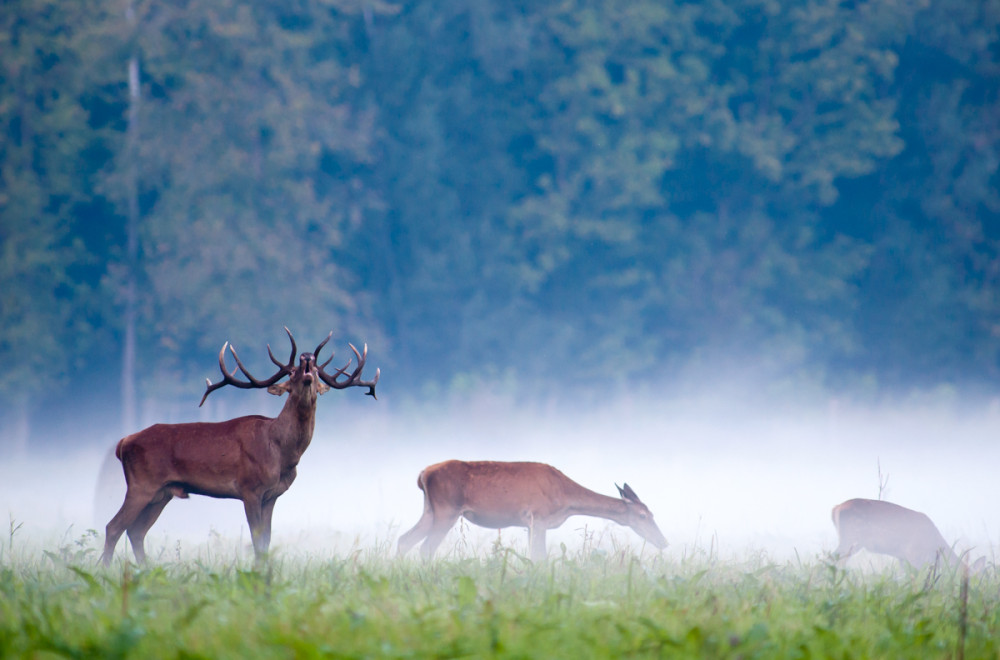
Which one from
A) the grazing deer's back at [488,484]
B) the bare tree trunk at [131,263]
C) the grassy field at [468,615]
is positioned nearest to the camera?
the grassy field at [468,615]

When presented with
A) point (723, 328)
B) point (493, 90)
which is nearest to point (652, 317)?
point (723, 328)

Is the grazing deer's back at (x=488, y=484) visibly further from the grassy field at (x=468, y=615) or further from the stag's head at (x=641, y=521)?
the grassy field at (x=468, y=615)

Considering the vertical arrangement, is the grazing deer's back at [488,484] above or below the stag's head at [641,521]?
above

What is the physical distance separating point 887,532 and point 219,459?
5.88 m

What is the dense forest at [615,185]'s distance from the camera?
3209 centimetres

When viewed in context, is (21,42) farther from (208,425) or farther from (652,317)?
(208,425)

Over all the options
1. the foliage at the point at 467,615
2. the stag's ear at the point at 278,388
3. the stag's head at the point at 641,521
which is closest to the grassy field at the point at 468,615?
the foliage at the point at 467,615

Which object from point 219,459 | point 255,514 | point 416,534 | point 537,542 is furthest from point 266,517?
point 537,542

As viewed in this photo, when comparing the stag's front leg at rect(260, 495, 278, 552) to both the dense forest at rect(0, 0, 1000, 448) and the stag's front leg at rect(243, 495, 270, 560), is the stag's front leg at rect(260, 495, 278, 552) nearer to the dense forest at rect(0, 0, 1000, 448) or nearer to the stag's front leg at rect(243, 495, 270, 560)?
the stag's front leg at rect(243, 495, 270, 560)

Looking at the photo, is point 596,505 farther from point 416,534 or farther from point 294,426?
point 294,426

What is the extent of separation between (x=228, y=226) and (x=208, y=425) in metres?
20.8

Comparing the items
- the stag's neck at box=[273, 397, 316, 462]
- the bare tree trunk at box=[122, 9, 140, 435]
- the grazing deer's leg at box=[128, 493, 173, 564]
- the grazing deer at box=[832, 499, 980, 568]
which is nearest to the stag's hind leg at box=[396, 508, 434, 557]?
the stag's neck at box=[273, 397, 316, 462]

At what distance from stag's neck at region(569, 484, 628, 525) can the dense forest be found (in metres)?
19.6

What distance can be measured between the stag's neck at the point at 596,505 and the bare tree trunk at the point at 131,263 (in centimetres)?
1883
